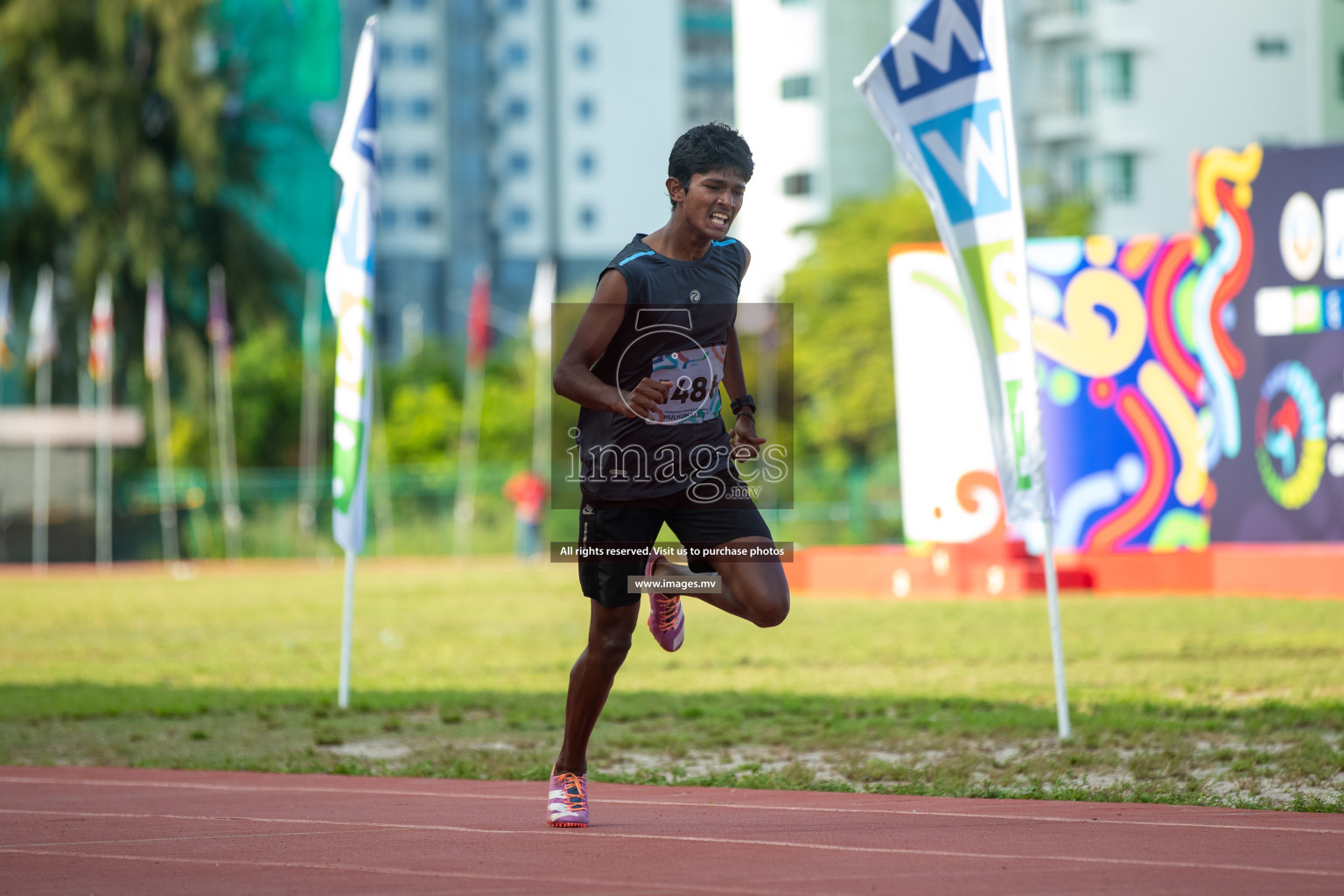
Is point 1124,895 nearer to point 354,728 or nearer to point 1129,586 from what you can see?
point 354,728

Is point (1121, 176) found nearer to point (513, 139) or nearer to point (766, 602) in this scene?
point (513, 139)

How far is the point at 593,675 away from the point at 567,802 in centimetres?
48

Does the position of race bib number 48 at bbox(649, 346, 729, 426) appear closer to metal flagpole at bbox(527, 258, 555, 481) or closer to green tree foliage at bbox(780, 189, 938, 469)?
metal flagpole at bbox(527, 258, 555, 481)

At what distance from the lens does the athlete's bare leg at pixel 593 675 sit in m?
5.87

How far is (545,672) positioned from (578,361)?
7.42m

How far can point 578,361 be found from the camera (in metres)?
5.71

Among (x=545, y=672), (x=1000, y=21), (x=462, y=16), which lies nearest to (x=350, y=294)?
(x=545, y=672)

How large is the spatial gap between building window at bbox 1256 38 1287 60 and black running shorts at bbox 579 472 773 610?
55446 millimetres

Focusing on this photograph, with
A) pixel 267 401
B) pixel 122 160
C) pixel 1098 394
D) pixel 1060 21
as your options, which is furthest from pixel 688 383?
pixel 1060 21

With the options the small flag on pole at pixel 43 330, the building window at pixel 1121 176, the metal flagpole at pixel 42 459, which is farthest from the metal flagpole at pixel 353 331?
the building window at pixel 1121 176

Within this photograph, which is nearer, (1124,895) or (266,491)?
(1124,895)

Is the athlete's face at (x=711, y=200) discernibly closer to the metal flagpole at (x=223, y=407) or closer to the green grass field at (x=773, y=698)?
the green grass field at (x=773, y=698)

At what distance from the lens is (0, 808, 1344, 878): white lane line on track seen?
196 inches

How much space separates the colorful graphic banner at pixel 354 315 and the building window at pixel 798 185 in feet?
172
